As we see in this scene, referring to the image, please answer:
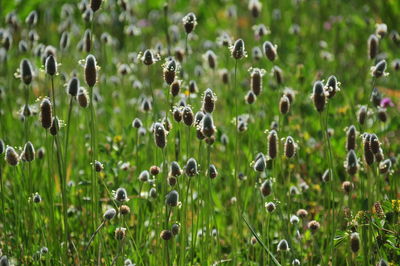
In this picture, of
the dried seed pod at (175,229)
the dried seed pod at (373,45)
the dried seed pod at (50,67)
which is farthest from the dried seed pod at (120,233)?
the dried seed pod at (373,45)

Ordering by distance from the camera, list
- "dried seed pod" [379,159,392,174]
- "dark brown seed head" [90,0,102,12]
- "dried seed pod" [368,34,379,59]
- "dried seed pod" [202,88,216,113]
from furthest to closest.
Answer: "dried seed pod" [368,34,379,59], "dried seed pod" [379,159,392,174], "dark brown seed head" [90,0,102,12], "dried seed pod" [202,88,216,113]

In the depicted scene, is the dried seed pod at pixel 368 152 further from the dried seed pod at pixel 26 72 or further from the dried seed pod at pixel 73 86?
the dried seed pod at pixel 26 72

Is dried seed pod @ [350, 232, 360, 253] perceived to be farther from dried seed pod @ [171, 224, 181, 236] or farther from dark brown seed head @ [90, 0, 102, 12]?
dark brown seed head @ [90, 0, 102, 12]

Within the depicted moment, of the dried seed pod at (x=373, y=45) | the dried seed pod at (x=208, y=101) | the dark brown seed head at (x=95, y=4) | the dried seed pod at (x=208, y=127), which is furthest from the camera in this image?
the dried seed pod at (x=373, y=45)

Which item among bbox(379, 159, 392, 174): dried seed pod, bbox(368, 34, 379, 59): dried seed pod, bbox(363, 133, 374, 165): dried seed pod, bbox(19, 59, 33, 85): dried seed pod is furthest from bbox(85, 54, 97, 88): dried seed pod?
bbox(368, 34, 379, 59): dried seed pod

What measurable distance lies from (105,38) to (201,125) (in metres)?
1.56

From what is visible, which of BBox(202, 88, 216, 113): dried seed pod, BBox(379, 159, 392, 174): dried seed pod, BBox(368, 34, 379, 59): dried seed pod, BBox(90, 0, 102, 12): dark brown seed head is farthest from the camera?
BBox(368, 34, 379, 59): dried seed pod

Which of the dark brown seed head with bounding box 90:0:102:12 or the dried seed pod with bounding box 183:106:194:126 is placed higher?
the dark brown seed head with bounding box 90:0:102:12

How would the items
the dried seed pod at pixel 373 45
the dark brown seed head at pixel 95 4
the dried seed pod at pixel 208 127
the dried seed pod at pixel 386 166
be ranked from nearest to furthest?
the dried seed pod at pixel 208 127 → the dark brown seed head at pixel 95 4 → the dried seed pod at pixel 386 166 → the dried seed pod at pixel 373 45

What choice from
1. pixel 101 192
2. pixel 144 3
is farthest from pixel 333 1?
pixel 101 192

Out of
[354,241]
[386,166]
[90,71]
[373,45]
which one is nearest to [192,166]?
[90,71]

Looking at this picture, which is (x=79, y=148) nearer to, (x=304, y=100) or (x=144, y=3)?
(x=304, y=100)

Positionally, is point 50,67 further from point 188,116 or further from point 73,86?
point 188,116

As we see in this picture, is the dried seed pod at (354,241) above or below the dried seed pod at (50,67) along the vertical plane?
below
